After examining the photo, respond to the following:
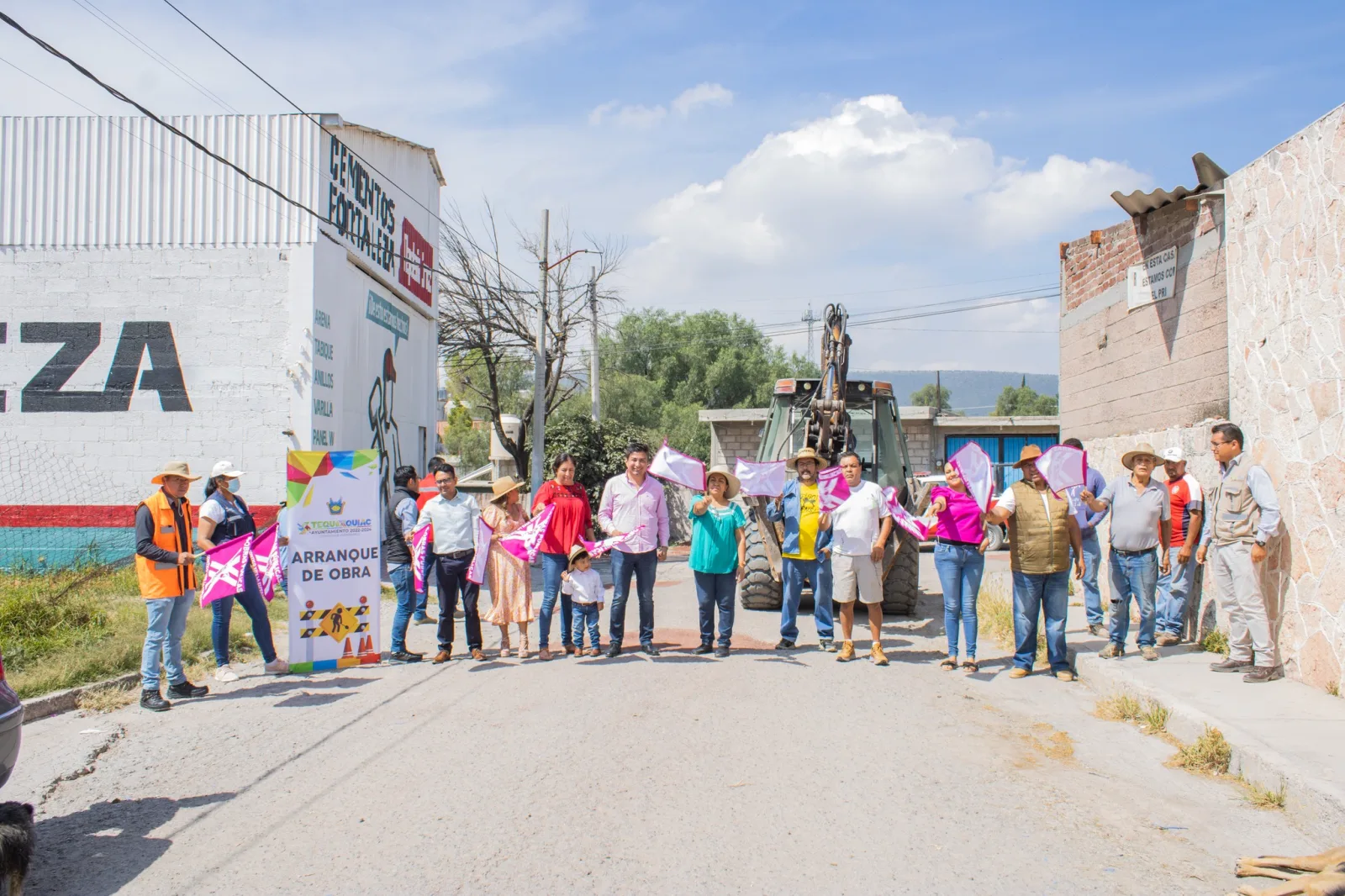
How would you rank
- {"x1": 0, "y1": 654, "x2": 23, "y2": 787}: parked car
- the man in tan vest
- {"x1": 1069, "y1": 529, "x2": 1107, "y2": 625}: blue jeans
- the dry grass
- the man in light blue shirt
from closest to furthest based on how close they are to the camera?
{"x1": 0, "y1": 654, "x2": 23, "y2": 787}: parked car → the dry grass → the man in tan vest → the man in light blue shirt → {"x1": 1069, "y1": 529, "x2": 1107, "y2": 625}: blue jeans

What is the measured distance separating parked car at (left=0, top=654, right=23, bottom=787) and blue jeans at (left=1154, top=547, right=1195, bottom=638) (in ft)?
27.2

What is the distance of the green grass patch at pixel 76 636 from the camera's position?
768 cm

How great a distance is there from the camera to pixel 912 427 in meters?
26.5

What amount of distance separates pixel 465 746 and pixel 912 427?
22.1m

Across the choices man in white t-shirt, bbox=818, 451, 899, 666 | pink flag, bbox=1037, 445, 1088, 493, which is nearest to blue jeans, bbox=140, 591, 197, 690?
man in white t-shirt, bbox=818, 451, 899, 666

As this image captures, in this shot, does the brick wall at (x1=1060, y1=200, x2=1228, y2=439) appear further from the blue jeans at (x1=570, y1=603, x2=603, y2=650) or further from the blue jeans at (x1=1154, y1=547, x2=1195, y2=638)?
the blue jeans at (x1=570, y1=603, x2=603, y2=650)

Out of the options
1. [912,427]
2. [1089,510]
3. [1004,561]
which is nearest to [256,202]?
[1089,510]

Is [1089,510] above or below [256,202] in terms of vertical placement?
below

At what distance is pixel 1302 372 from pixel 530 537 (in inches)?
244

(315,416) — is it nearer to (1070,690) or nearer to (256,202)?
(256,202)

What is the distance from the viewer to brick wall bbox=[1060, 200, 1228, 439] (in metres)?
9.26

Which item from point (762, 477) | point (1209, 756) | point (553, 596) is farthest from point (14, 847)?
point (762, 477)

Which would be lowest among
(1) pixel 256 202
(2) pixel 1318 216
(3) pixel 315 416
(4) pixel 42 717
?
(4) pixel 42 717

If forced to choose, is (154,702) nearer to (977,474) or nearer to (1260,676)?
(977,474)
